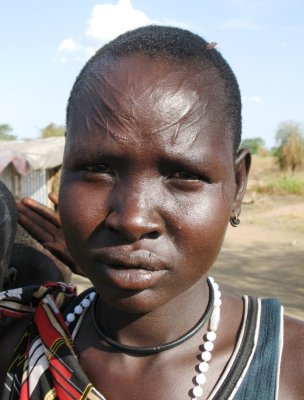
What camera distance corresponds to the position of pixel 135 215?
99 cm

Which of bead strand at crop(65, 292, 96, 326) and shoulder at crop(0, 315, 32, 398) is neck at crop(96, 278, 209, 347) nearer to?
bead strand at crop(65, 292, 96, 326)

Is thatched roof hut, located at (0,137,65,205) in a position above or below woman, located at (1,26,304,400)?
below

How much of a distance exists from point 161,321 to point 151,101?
0.53 m

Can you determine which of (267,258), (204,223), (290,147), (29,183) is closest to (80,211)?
(204,223)

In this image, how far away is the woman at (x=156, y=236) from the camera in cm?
103

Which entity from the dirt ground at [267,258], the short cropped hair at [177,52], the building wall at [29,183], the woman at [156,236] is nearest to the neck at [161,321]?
the woman at [156,236]

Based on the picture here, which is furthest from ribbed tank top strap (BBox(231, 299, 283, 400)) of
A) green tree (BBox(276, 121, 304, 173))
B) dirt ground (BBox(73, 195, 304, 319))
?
green tree (BBox(276, 121, 304, 173))

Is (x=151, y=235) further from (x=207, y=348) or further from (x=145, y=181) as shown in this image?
(x=207, y=348)

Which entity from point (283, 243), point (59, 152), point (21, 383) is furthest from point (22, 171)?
point (21, 383)

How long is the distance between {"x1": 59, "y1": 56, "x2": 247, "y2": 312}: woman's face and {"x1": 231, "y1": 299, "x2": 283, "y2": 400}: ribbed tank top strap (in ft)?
0.77

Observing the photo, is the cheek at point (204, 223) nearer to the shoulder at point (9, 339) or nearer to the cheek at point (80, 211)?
the cheek at point (80, 211)

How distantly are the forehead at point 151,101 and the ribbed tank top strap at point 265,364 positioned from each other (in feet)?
1.51

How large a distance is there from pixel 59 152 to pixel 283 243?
4.67 m

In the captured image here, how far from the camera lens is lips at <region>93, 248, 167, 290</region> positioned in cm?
101
